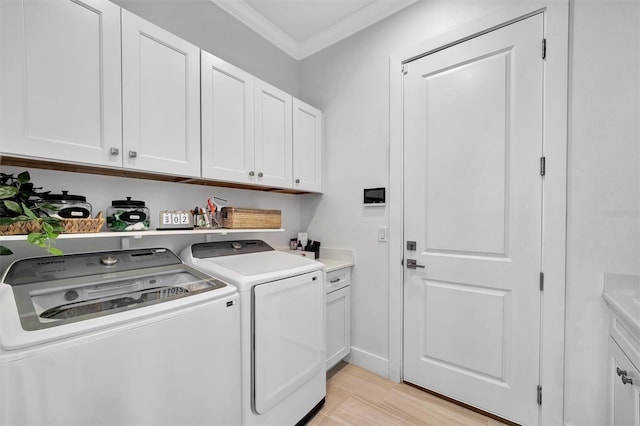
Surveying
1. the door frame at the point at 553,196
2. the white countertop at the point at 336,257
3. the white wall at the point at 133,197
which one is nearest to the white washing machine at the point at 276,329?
the white wall at the point at 133,197

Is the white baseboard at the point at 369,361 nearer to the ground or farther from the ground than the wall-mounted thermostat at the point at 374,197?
nearer to the ground

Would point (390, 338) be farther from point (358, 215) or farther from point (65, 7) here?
point (65, 7)

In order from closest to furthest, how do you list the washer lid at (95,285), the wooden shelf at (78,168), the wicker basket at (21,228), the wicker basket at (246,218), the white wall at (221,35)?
the washer lid at (95,285) < the wicker basket at (21,228) < the wooden shelf at (78,168) < the white wall at (221,35) < the wicker basket at (246,218)

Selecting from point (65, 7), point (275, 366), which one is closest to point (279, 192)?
point (275, 366)

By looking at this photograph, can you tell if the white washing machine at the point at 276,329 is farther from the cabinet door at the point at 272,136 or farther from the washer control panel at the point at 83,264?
the cabinet door at the point at 272,136

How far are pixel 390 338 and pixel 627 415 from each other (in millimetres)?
1226

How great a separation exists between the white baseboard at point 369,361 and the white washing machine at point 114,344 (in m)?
1.24

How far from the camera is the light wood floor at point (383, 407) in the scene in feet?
5.46

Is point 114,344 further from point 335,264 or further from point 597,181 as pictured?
point 597,181

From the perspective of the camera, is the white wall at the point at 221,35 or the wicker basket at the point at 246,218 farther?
the wicker basket at the point at 246,218

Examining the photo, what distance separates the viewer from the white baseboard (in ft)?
6.95

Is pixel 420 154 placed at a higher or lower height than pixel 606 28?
lower

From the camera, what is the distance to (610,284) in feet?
4.45

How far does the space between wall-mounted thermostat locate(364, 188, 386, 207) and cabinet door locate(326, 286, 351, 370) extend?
0.75 m
